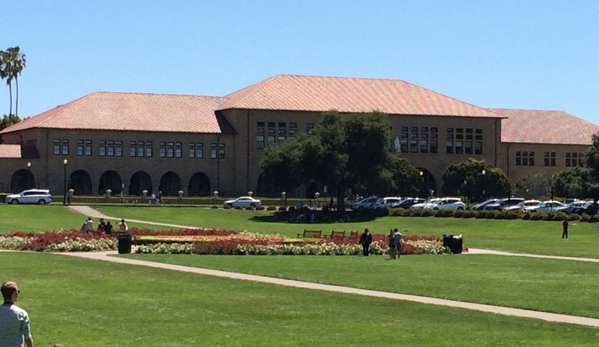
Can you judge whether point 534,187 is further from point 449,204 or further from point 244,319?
point 244,319

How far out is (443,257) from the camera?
45.3m

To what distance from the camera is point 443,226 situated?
74.7 m

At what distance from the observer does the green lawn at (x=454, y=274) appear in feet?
91.5

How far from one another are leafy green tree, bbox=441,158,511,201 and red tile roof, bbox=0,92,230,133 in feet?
74.8

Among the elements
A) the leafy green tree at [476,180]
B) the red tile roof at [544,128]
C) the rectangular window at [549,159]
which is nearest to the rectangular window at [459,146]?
the red tile roof at [544,128]

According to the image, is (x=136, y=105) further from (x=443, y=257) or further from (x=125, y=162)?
(x=443, y=257)

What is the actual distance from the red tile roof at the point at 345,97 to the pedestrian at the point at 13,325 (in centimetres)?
10278

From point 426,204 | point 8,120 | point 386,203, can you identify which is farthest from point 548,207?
point 8,120

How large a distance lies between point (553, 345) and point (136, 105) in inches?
3975

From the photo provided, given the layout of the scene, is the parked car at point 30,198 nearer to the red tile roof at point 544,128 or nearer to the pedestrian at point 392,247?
the red tile roof at point 544,128

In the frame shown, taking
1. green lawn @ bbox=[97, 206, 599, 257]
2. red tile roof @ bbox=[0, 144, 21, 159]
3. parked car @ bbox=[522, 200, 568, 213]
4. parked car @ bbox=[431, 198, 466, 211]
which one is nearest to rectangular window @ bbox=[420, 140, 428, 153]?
parked car @ bbox=[431, 198, 466, 211]

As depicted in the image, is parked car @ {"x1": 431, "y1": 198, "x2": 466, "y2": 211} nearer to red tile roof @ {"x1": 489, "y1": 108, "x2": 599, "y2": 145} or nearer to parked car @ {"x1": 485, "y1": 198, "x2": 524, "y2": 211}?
parked car @ {"x1": 485, "y1": 198, "x2": 524, "y2": 211}

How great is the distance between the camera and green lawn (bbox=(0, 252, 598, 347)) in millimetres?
20484

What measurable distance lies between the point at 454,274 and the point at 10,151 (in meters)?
80.7
